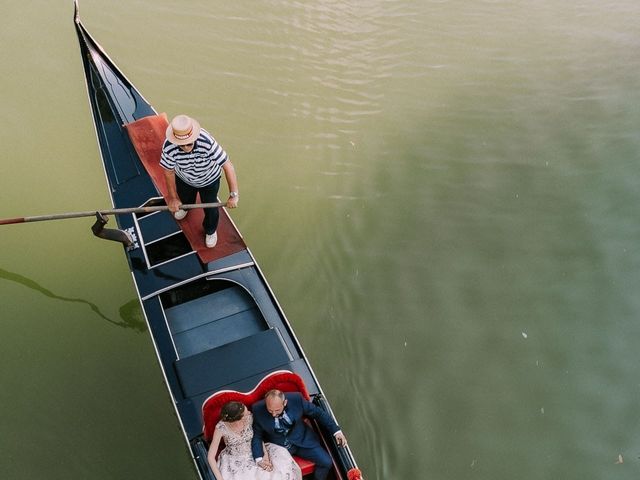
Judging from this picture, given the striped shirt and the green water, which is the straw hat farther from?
the green water

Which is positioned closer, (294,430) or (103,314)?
(294,430)

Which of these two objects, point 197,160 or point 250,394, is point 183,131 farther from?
point 250,394

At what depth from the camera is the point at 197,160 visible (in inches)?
127

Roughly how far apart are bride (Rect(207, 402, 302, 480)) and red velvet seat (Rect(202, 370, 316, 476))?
8 centimetres

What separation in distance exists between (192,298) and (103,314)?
72cm

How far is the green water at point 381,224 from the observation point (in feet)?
11.6

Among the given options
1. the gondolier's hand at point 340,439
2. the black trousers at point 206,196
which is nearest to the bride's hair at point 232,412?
the gondolier's hand at point 340,439

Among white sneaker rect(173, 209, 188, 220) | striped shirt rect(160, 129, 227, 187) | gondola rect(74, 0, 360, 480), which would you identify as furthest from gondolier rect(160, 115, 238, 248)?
gondola rect(74, 0, 360, 480)

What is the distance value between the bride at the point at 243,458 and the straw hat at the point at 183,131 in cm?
141

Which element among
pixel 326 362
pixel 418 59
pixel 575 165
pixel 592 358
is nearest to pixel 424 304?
pixel 326 362

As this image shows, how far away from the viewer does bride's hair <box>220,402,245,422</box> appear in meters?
2.71

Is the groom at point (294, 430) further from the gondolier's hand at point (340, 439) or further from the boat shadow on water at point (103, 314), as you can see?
the boat shadow on water at point (103, 314)

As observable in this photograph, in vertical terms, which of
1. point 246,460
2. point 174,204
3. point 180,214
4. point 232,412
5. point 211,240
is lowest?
point 246,460

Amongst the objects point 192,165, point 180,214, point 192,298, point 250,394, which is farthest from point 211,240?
point 250,394
